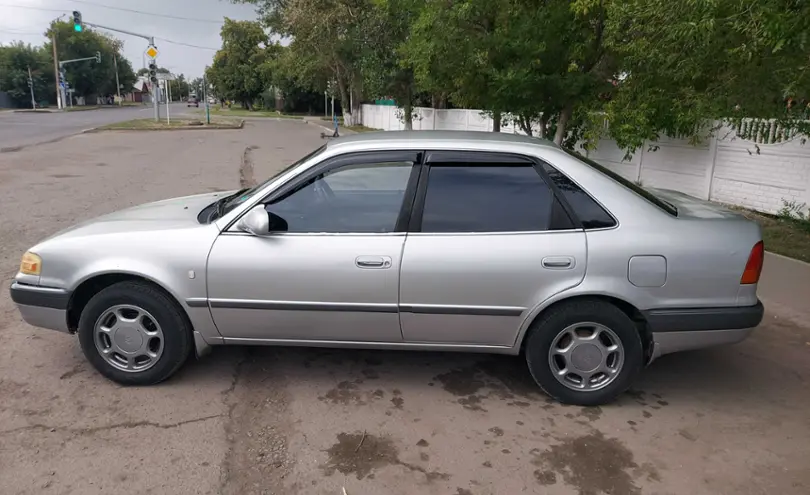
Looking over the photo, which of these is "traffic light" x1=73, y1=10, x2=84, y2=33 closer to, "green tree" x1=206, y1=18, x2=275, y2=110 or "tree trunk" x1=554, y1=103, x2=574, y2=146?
"tree trunk" x1=554, y1=103, x2=574, y2=146

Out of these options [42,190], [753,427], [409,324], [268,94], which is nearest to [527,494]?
[409,324]

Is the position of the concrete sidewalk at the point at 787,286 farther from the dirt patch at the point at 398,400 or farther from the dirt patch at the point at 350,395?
the dirt patch at the point at 350,395

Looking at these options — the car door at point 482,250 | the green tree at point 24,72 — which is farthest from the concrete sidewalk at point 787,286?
the green tree at point 24,72

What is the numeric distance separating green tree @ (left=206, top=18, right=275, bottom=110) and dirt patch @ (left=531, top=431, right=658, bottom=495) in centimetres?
7112

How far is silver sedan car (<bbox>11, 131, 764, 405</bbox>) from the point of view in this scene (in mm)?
3514

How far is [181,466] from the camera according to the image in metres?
3.07

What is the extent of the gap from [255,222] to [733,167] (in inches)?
357

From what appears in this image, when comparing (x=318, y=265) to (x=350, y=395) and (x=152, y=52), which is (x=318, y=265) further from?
(x=152, y=52)

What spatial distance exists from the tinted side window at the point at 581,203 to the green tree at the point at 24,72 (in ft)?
269

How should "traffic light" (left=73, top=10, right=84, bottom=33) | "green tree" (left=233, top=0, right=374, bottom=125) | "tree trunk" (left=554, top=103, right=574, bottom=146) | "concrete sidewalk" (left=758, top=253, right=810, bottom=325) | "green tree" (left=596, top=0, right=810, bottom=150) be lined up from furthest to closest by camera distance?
"traffic light" (left=73, top=10, right=84, bottom=33) < "green tree" (left=233, top=0, right=374, bottom=125) < "tree trunk" (left=554, top=103, right=574, bottom=146) < "concrete sidewalk" (left=758, top=253, right=810, bottom=325) < "green tree" (left=596, top=0, right=810, bottom=150)

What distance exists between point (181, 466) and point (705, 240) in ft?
10.3

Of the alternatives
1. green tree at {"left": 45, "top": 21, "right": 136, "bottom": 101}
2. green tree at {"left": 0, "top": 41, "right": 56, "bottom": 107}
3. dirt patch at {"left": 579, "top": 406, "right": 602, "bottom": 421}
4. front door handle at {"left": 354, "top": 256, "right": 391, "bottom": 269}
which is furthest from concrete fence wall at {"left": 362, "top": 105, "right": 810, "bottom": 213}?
green tree at {"left": 45, "top": 21, "right": 136, "bottom": 101}

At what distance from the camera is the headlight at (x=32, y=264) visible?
3816 millimetres

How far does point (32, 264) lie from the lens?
12.6 feet
